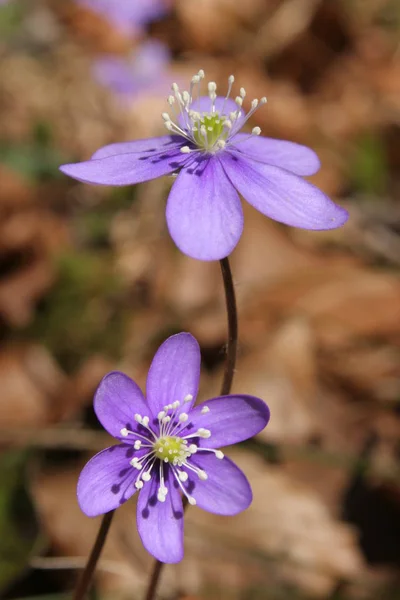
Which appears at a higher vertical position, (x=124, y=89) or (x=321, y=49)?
(x=321, y=49)

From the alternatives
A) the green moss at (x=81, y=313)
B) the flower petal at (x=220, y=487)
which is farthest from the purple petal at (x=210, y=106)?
the green moss at (x=81, y=313)

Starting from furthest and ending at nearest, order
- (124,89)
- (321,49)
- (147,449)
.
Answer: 1. (321,49)
2. (124,89)
3. (147,449)

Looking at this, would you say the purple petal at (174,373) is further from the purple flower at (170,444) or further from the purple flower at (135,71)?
the purple flower at (135,71)

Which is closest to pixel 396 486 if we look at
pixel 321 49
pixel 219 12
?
pixel 321 49

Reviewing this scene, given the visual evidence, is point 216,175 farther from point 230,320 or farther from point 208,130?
point 230,320

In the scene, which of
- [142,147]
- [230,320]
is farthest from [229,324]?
[142,147]

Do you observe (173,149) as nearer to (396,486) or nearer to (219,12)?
(396,486)

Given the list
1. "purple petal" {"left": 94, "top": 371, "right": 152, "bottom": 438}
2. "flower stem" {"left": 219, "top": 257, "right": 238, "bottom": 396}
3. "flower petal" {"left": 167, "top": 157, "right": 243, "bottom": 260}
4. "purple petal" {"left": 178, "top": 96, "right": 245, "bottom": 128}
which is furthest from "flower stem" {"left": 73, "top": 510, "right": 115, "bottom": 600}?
"purple petal" {"left": 178, "top": 96, "right": 245, "bottom": 128}
